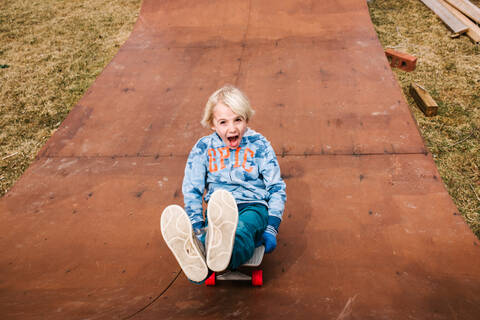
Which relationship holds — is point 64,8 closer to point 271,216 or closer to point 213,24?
point 213,24

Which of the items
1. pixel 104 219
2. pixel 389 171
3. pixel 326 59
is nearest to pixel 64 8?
pixel 326 59

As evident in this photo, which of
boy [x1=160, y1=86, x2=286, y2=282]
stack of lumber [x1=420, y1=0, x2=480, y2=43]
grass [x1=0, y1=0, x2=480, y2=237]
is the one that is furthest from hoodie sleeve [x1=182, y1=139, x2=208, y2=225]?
stack of lumber [x1=420, y1=0, x2=480, y2=43]

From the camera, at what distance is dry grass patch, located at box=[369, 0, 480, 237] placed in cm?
278

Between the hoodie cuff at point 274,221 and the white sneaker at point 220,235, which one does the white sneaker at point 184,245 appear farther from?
the hoodie cuff at point 274,221

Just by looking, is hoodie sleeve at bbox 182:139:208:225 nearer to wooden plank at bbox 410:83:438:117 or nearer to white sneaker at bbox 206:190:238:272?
white sneaker at bbox 206:190:238:272

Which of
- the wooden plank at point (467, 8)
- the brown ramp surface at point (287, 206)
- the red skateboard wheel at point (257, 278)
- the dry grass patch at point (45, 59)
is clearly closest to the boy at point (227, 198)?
the red skateboard wheel at point (257, 278)

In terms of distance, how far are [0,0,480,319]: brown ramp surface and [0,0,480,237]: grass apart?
60 cm

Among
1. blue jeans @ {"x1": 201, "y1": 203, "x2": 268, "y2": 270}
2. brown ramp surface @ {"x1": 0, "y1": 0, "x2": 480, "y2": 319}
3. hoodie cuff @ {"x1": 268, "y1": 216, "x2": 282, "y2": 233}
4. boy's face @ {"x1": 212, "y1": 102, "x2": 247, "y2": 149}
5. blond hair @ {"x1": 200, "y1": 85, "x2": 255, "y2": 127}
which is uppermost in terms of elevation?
blond hair @ {"x1": 200, "y1": 85, "x2": 255, "y2": 127}

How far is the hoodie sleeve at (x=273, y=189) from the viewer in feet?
5.44

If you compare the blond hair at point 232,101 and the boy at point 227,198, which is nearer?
the boy at point 227,198

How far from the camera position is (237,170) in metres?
1.79

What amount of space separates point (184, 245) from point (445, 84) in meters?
3.92

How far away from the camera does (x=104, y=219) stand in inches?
89.7

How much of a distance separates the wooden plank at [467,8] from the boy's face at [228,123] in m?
5.12
